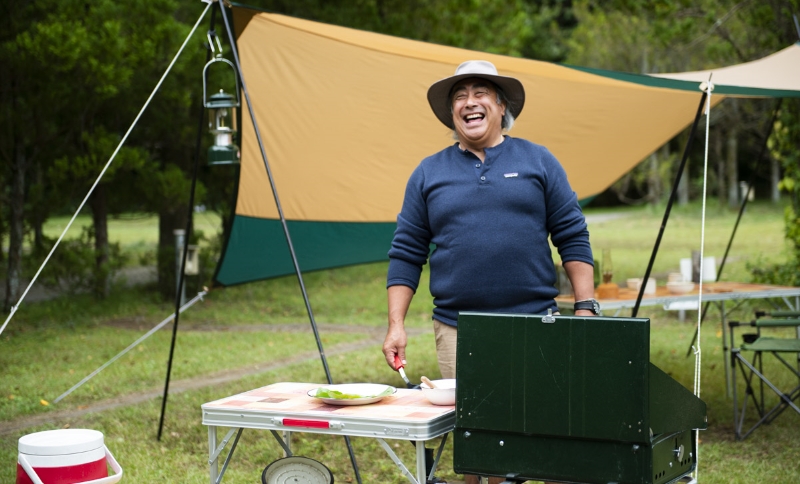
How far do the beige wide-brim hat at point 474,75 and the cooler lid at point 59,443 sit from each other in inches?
54.6

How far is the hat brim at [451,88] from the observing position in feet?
8.63

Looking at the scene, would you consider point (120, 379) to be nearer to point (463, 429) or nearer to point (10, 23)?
point (10, 23)

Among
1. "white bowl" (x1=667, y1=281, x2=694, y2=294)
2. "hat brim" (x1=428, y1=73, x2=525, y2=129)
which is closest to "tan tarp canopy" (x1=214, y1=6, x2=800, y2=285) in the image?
"white bowl" (x1=667, y1=281, x2=694, y2=294)

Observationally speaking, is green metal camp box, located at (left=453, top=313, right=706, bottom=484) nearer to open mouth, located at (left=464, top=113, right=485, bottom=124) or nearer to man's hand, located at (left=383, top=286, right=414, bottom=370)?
man's hand, located at (left=383, top=286, right=414, bottom=370)

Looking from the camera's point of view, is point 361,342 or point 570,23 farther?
point 570,23

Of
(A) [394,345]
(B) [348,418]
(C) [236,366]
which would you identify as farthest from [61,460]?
(C) [236,366]

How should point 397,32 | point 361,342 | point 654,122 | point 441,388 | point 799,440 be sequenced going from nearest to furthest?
point 441,388 → point 799,440 → point 654,122 → point 361,342 → point 397,32

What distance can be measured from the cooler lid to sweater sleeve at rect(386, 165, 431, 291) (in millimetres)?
932

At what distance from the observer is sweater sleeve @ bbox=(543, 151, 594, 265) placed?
8.38 feet

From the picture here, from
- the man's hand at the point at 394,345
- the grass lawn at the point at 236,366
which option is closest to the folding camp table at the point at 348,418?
the man's hand at the point at 394,345

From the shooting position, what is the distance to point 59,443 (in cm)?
232

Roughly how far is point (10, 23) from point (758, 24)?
661cm

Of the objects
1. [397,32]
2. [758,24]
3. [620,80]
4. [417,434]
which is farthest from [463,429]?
[397,32]

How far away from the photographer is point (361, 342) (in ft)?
24.8
